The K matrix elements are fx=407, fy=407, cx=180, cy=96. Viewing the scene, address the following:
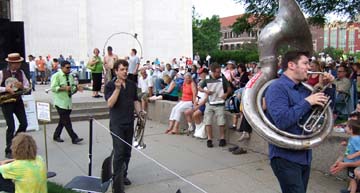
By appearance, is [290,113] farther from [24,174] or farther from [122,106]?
[122,106]

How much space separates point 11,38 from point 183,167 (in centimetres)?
715

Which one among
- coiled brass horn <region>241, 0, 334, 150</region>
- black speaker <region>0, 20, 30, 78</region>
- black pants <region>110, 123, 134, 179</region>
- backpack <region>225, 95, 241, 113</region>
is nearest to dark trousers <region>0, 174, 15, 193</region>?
black pants <region>110, 123, 134, 179</region>

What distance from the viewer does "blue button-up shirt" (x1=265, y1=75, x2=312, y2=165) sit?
3154 millimetres

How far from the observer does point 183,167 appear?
22.2 feet

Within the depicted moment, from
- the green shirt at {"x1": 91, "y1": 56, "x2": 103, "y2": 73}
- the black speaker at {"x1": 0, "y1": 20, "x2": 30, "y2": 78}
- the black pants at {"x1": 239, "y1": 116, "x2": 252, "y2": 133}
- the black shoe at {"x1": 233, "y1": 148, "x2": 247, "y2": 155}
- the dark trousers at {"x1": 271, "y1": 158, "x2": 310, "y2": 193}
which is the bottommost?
the black shoe at {"x1": 233, "y1": 148, "x2": 247, "y2": 155}

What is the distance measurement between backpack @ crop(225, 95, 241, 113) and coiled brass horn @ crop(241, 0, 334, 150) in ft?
11.4

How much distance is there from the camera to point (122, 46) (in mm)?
32781

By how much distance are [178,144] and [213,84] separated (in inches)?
57.0

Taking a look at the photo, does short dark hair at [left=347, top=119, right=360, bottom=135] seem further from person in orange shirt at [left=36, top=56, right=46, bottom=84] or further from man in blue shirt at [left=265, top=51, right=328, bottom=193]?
person in orange shirt at [left=36, top=56, right=46, bottom=84]

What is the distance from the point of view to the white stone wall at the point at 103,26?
29.3 meters

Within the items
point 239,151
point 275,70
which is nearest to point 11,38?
point 239,151

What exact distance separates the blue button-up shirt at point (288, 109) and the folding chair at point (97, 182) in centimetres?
207

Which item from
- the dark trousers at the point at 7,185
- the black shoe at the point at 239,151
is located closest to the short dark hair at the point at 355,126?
the black shoe at the point at 239,151

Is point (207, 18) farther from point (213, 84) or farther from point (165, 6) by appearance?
point (213, 84)
